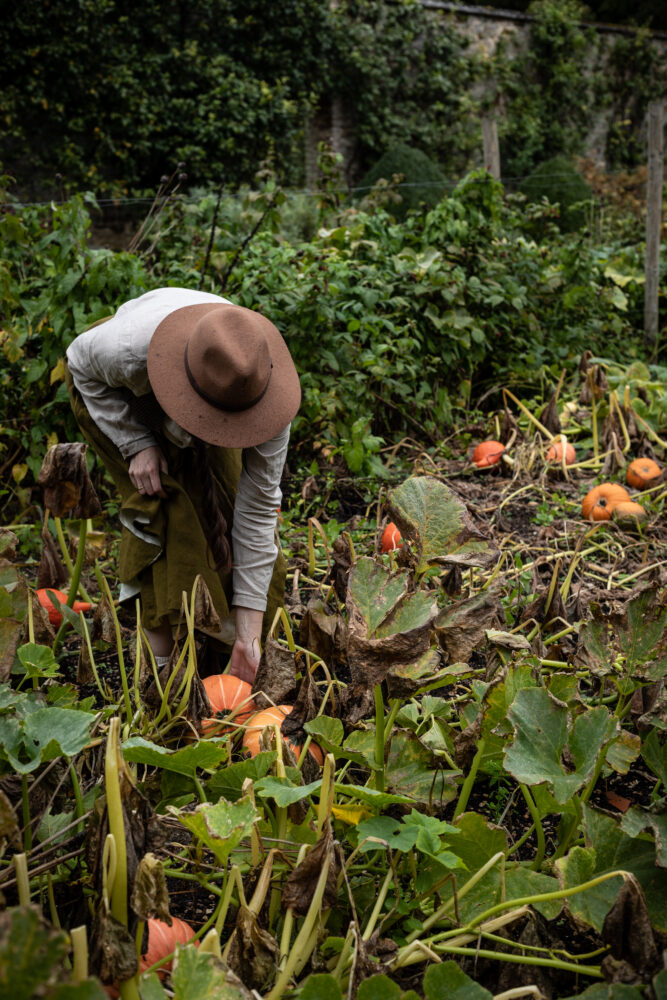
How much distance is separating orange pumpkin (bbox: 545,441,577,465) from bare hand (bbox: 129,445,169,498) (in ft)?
7.16

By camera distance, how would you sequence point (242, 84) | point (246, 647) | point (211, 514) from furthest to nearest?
point (242, 84)
point (211, 514)
point (246, 647)

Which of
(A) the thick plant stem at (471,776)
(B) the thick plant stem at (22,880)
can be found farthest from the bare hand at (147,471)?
(B) the thick plant stem at (22,880)

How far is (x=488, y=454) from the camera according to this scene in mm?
3768

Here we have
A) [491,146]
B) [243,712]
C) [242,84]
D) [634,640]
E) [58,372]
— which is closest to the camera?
[634,640]

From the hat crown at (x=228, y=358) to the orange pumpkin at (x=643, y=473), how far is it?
223cm

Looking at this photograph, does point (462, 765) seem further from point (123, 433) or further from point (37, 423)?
point (37, 423)

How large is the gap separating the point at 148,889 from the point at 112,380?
1298mm

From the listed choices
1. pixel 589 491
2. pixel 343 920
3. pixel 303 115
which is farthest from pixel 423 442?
pixel 303 115

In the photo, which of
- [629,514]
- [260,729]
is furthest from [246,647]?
[629,514]

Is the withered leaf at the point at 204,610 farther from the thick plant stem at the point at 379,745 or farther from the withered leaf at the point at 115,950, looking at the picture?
the withered leaf at the point at 115,950

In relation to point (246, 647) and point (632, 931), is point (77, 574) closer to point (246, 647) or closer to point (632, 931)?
point (246, 647)

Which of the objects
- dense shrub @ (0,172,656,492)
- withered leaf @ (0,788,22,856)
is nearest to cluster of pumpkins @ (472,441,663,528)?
dense shrub @ (0,172,656,492)

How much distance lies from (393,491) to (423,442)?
8.45ft

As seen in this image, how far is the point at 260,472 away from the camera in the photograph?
6.58ft
